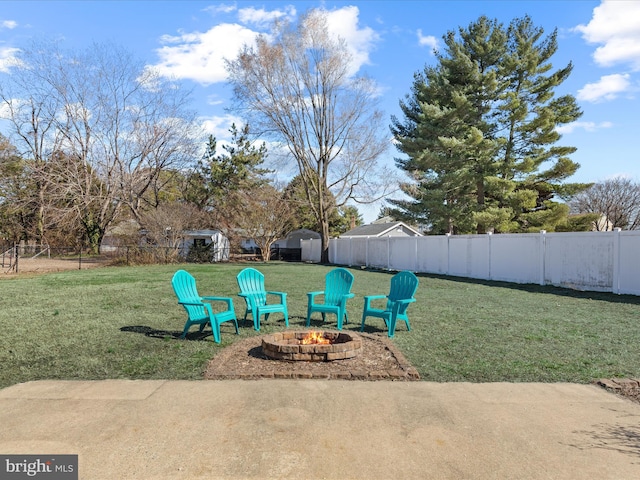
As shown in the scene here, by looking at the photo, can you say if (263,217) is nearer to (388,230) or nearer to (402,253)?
(388,230)

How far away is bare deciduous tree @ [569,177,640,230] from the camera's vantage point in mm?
42469

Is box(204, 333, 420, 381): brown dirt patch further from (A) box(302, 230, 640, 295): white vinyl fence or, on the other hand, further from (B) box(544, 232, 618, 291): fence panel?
(B) box(544, 232, 618, 291): fence panel

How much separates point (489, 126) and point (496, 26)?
6491mm

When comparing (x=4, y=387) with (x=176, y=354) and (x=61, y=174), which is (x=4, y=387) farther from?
(x=61, y=174)

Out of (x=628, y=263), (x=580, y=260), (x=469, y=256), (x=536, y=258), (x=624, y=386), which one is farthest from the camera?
(x=469, y=256)

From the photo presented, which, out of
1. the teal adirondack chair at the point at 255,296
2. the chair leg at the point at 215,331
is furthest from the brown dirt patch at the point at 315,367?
the teal adirondack chair at the point at 255,296

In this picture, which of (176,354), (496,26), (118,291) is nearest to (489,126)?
(496,26)

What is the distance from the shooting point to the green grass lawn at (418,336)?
5250mm

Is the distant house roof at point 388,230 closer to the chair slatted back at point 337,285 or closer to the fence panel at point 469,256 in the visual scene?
the fence panel at point 469,256

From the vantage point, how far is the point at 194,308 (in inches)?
266

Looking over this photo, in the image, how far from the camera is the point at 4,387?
4695 millimetres

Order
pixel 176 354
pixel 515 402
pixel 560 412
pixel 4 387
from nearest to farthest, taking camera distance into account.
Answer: pixel 560 412 → pixel 515 402 → pixel 4 387 → pixel 176 354

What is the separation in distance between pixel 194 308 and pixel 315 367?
8.12ft

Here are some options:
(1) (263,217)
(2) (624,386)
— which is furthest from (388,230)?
(2) (624,386)
